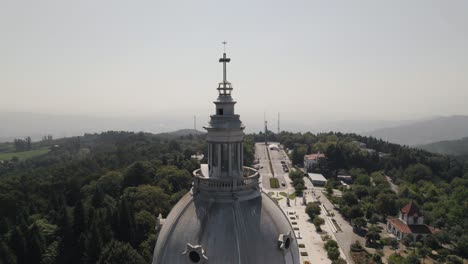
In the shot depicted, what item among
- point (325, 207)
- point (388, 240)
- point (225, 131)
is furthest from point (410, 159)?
point (225, 131)

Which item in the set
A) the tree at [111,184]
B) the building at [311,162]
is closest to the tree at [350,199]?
the building at [311,162]

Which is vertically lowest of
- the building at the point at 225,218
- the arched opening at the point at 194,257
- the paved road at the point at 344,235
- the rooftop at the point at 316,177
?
the paved road at the point at 344,235

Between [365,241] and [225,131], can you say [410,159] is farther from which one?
[225,131]

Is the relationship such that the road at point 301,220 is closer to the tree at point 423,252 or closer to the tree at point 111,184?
the tree at point 423,252

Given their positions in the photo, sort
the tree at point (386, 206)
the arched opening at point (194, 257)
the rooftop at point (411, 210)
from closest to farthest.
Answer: the arched opening at point (194, 257) → the rooftop at point (411, 210) → the tree at point (386, 206)

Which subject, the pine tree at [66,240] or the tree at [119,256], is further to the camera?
the pine tree at [66,240]

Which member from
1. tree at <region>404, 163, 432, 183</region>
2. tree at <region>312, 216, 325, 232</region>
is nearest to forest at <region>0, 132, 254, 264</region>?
Result: tree at <region>312, 216, 325, 232</region>

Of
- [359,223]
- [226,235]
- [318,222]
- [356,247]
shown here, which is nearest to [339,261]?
[356,247]
